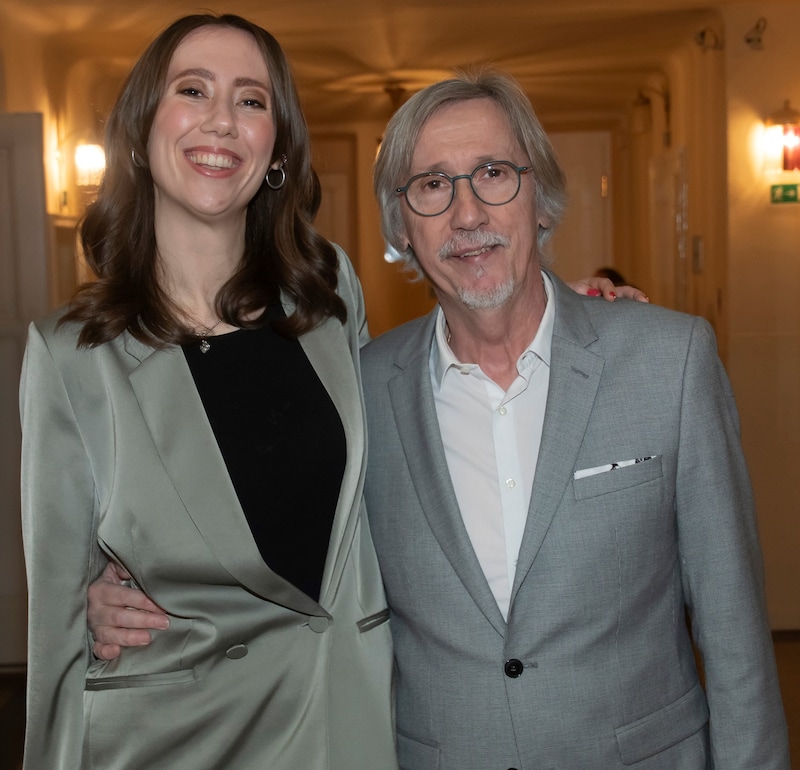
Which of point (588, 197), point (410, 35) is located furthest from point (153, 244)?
point (588, 197)

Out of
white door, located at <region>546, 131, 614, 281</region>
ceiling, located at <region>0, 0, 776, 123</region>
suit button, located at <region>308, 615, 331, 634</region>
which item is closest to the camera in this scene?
suit button, located at <region>308, 615, 331, 634</region>

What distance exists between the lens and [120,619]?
174 centimetres

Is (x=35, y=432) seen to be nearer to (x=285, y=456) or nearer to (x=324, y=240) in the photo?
(x=285, y=456)

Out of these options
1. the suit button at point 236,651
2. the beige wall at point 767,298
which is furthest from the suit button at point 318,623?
the beige wall at point 767,298

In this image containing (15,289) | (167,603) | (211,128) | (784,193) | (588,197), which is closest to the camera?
(167,603)

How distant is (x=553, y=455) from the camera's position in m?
1.75

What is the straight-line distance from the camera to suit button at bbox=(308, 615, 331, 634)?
70.2 inches

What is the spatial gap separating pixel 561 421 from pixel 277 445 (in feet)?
1.68

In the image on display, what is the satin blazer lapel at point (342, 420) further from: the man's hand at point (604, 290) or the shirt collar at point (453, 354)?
the man's hand at point (604, 290)

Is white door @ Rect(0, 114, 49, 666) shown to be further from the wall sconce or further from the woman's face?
the wall sconce

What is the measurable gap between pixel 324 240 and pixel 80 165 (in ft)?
14.9

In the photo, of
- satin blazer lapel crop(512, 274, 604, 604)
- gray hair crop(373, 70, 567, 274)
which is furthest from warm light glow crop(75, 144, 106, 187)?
satin blazer lapel crop(512, 274, 604, 604)

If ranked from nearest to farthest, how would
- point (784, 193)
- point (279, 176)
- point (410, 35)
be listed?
point (279, 176) < point (784, 193) < point (410, 35)

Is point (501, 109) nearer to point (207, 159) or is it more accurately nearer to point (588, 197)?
point (207, 159)
